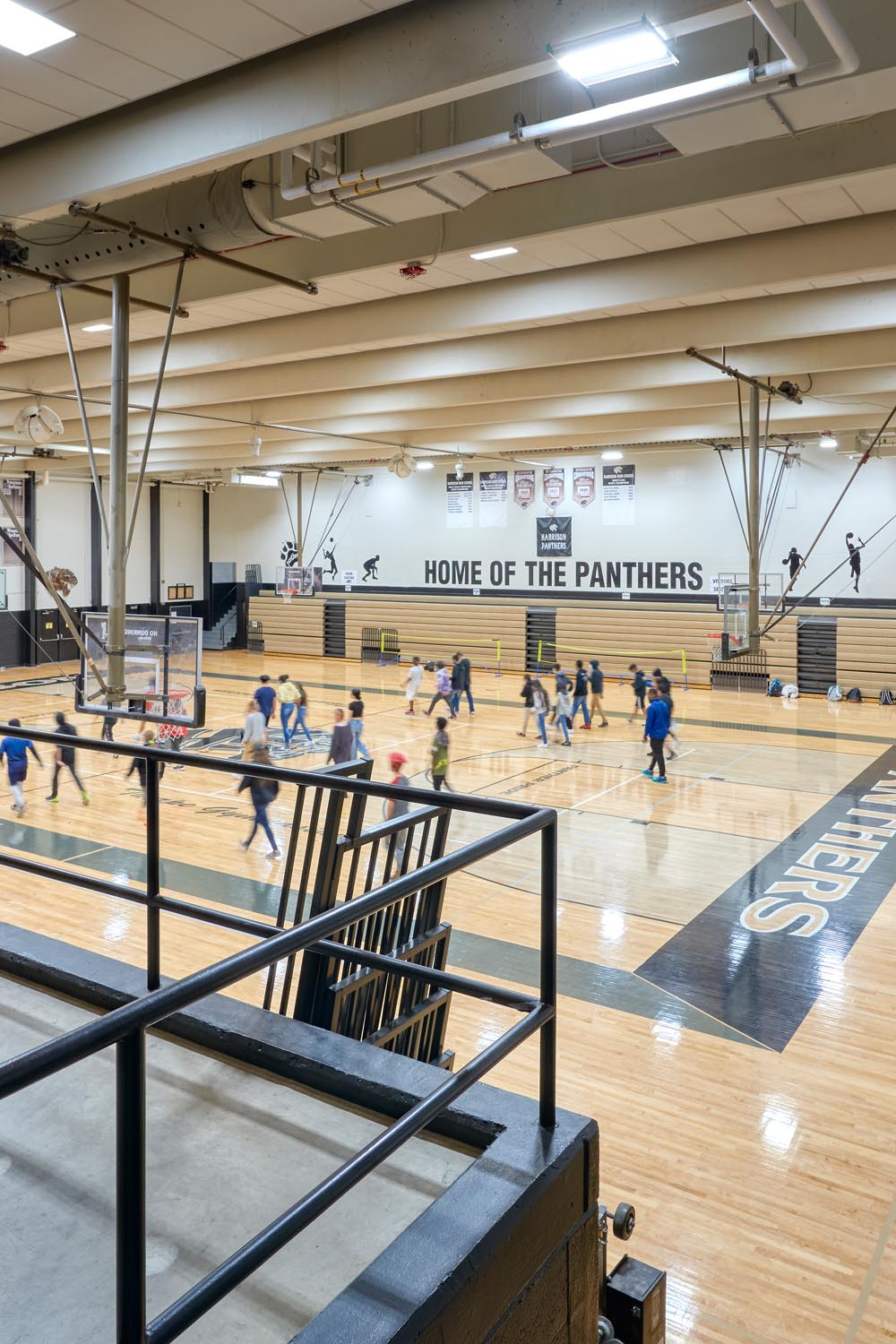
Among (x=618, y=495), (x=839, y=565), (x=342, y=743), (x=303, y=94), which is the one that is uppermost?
(x=618, y=495)

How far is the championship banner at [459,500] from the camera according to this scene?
30.4 metres

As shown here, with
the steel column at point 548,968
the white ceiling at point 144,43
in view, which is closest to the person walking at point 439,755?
the white ceiling at point 144,43

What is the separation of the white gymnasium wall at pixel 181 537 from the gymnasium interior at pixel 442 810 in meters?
15.4

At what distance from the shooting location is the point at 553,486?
1136 inches

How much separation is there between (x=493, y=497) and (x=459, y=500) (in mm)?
1245

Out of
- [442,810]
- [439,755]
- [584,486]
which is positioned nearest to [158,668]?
[439,755]

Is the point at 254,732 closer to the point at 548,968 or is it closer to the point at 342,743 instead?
the point at 342,743

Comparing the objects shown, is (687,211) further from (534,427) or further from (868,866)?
(534,427)

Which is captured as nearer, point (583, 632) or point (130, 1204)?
point (130, 1204)

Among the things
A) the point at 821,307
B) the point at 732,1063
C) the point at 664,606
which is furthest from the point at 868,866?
the point at 664,606

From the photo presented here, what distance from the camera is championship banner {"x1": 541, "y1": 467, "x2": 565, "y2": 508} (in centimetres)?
2869

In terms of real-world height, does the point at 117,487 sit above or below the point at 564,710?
above

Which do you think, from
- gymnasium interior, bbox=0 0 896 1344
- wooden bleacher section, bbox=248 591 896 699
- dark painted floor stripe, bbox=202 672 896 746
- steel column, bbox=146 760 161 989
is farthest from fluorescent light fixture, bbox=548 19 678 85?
wooden bleacher section, bbox=248 591 896 699

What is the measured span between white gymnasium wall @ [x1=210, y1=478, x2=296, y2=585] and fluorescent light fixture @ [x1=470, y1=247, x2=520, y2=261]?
28.0 m
